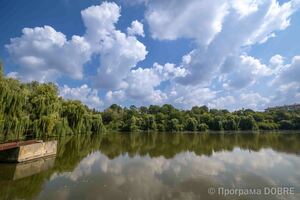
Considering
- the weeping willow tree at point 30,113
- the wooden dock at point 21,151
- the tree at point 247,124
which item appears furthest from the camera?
the tree at point 247,124

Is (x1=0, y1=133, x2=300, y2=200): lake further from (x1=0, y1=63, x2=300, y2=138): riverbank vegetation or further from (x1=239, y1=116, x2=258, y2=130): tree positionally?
(x1=239, y1=116, x2=258, y2=130): tree

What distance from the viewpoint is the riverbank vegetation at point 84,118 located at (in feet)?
61.9

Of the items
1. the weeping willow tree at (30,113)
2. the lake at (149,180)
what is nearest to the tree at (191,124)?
the weeping willow tree at (30,113)

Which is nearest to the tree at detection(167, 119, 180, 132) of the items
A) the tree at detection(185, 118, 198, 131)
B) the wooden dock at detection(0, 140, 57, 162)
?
the tree at detection(185, 118, 198, 131)

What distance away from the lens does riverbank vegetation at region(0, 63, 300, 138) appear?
61.9 feet

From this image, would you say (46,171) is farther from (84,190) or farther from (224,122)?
(224,122)

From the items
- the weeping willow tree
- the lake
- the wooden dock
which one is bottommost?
the lake

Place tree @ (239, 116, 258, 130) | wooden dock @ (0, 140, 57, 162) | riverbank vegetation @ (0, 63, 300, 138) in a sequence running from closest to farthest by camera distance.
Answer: wooden dock @ (0, 140, 57, 162), riverbank vegetation @ (0, 63, 300, 138), tree @ (239, 116, 258, 130)

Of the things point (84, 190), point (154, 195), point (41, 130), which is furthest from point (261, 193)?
point (41, 130)

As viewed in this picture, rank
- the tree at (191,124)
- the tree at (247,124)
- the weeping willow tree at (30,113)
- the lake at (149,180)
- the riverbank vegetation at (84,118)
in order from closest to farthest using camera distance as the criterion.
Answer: the lake at (149,180)
the weeping willow tree at (30,113)
the riverbank vegetation at (84,118)
the tree at (191,124)
the tree at (247,124)

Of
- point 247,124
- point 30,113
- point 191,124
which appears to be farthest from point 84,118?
point 247,124

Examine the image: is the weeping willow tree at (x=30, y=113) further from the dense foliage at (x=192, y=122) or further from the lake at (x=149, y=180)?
the dense foliage at (x=192, y=122)

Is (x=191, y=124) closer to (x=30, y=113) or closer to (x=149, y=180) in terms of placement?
(x=30, y=113)

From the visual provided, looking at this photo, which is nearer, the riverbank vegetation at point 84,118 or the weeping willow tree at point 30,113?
the weeping willow tree at point 30,113
